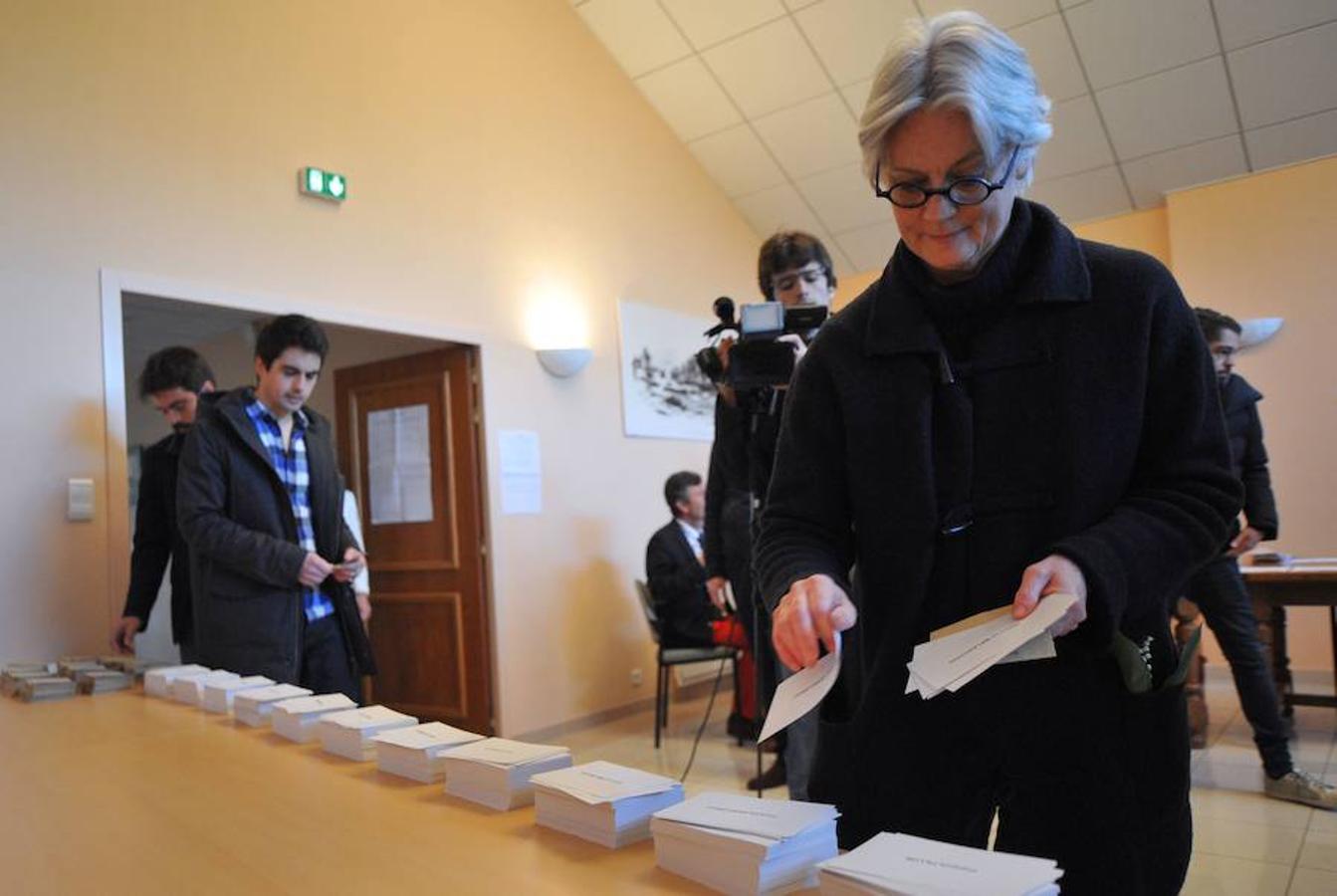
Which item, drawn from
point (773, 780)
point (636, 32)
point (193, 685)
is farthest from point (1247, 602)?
point (636, 32)

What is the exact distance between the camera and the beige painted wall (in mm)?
2994

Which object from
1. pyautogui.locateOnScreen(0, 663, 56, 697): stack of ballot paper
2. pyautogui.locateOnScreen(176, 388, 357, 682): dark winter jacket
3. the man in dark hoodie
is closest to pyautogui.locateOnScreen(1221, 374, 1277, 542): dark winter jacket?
the man in dark hoodie

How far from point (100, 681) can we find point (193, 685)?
16.2 inches

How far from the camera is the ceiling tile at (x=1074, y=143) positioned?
4.86m

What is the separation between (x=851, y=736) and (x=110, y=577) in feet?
9.23

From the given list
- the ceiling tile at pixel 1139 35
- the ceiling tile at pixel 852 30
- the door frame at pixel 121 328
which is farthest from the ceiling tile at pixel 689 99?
the door frame at pixel 121 328

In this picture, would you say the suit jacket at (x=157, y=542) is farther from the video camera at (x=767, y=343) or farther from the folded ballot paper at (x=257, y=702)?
the video camera at (x=767, y=343)

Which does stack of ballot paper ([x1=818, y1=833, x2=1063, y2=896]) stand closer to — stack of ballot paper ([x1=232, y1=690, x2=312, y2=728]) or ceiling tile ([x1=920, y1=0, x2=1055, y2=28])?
stack of ballot paper ([x1=232, y1=690, x2=312, y2=728])

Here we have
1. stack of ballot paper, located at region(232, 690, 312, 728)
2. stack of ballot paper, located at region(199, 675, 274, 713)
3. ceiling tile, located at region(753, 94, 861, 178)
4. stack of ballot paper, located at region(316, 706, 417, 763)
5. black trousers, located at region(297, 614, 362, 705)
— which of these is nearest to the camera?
stack of ballot paper, located at region(316, 706, 417, 763)

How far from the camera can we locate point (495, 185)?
4.62 meters

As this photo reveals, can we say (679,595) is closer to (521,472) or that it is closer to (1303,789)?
(521,472)

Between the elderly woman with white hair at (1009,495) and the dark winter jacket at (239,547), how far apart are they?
1.70 meters

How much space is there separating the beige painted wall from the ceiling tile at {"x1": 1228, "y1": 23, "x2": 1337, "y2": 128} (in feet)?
9.48

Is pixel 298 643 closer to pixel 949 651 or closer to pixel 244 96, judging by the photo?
pixel 949 651
